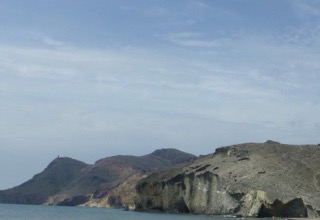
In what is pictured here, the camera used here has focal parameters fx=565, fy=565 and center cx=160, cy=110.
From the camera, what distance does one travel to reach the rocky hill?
3804 inches

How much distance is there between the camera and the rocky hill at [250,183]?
317 feet

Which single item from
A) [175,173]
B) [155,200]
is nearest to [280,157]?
[175,173]

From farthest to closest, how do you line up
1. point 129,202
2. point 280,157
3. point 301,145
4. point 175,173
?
point 129,202, point 175,173, point 301,145, point 280,157

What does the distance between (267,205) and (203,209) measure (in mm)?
18952

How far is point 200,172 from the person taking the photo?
382 ft

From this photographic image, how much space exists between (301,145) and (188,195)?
25.9m

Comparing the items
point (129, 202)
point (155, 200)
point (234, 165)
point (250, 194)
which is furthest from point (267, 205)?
point (129, 202)

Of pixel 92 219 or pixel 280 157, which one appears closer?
pixel 92 219

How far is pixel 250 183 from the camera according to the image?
102812 millimetres

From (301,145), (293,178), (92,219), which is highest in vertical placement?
(301,145)

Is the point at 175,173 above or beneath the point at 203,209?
above

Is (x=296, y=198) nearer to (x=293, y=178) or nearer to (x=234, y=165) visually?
(x=293, y=178)

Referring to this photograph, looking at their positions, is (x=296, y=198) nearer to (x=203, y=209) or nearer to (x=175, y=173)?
(x=203, y=209)

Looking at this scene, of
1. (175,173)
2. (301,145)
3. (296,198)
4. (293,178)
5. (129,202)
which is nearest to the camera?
(296,198)
